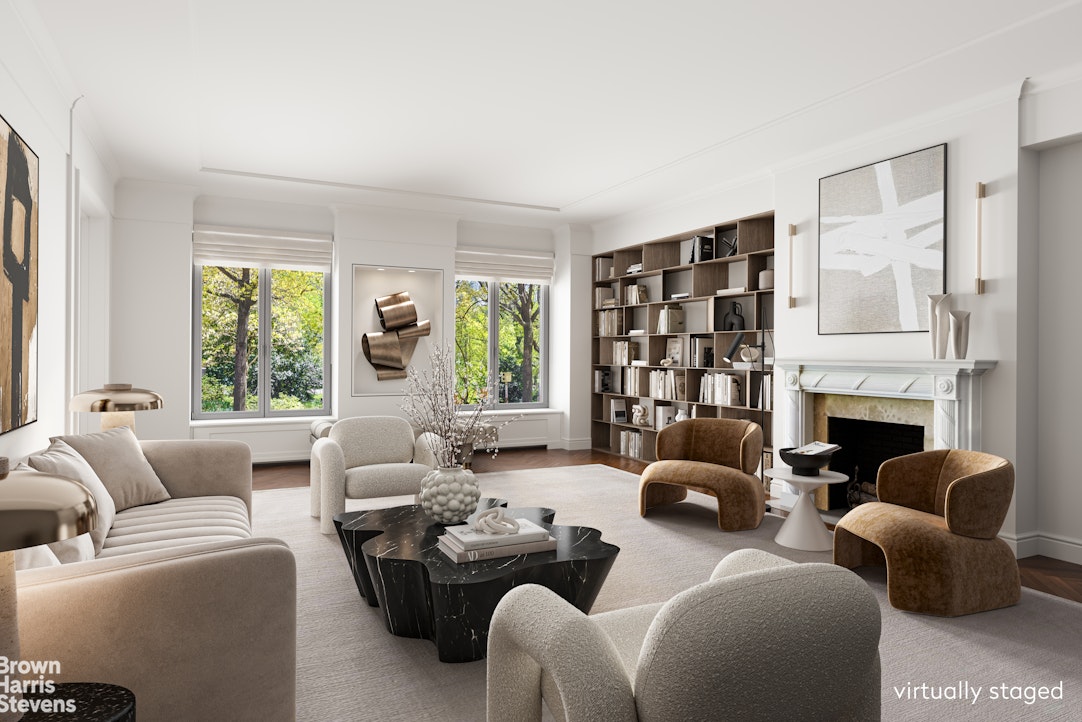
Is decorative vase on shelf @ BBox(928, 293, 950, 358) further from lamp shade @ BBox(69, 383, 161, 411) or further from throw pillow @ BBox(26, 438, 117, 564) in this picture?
lamp shade @ BBox(69, 383, 161, 411)

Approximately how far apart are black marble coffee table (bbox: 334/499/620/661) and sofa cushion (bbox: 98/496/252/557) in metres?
0.51

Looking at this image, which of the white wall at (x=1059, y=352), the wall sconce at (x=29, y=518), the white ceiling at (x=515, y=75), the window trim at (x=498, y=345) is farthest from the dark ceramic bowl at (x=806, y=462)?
the window trim at (x=498, y=345)

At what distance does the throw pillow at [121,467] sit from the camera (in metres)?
3.04

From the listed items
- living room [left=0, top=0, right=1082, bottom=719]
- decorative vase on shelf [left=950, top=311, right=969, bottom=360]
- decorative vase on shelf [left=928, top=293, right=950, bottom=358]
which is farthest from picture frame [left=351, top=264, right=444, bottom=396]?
decorative vase on shelf [left=950, top=311, right=969, bottom=360]

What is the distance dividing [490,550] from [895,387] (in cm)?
311

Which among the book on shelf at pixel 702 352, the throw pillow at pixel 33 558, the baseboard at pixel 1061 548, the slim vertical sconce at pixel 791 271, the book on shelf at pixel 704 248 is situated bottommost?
the baseboard at pixel 1061 548

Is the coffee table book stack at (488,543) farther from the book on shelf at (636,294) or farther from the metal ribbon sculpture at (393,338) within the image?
the book on shelf at (636,294)

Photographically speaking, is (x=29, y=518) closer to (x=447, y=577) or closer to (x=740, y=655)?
(x=740, y=655)

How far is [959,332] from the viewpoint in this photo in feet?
13.1

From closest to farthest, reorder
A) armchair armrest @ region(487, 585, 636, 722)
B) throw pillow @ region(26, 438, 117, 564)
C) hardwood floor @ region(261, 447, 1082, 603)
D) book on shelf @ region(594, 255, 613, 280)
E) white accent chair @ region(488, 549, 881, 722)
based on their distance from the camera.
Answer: white accent chair @ region(488, 549, 881, 722)
armchair armrest @ region(487, 585, 636, 722)
throw pillow @ region(26, 438, 117, 564)
hardwood floor @ region(261, 447, 1082, 603)
book on shelf @ region(594, 255, 613, 280)

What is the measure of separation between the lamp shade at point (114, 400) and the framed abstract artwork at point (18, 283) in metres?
0.28

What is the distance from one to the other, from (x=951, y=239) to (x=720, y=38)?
2080 millimetres

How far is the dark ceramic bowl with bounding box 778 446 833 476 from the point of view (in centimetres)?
396

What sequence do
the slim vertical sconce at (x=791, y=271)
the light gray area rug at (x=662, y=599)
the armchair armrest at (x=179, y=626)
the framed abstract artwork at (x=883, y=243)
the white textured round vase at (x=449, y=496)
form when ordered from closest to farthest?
1. the armchair armrest at (x=179, y=626)
2. the light gray area rug at (x=662, y=599)
3. the white textured round vase at (x=449, y=496)
4. the framed abstract artwork at (x=883, y=243)
5. the slim vertical sconce at (x=791, y=271)
